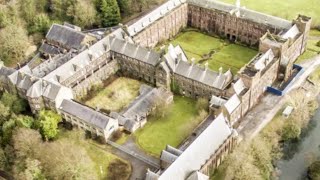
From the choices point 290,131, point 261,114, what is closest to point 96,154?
point 261,114

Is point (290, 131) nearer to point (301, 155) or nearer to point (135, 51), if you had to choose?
point (301, 155)

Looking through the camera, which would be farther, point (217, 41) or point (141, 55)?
point (217, 41)

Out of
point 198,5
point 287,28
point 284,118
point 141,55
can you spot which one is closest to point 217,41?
point 198,5

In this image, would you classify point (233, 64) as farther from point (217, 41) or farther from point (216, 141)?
point (216, 141)

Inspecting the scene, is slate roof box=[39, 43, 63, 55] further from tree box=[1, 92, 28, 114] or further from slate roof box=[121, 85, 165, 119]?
slate roof box=[121, 85, 165, 119]

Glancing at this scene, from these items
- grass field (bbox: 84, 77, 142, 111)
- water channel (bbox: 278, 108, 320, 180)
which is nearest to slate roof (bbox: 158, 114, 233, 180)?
water channel (bbox: 278, 108, 320, 180)
